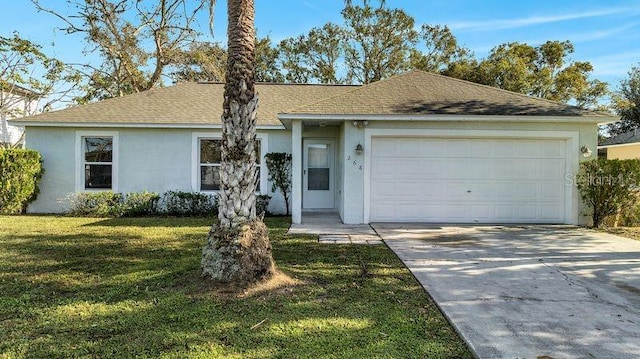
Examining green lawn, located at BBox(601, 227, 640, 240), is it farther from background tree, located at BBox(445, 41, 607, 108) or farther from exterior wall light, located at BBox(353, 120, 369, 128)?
background tree, located at BBox(445, 41, 607, 108)

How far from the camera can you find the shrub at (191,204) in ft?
38.7

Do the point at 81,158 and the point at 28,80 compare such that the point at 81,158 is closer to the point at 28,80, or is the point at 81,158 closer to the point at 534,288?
the point at 28,80

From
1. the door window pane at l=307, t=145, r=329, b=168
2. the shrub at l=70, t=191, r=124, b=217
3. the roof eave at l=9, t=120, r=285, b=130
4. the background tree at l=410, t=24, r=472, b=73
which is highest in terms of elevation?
the background tree at l=410, t=24, r=472, b=73

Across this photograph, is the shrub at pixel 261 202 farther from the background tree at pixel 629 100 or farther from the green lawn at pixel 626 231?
the background tree at pixel 629 100

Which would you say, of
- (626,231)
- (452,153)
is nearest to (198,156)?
(452,153)

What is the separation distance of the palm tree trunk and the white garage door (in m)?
5.82

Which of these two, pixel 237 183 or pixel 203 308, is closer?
pixel 203 308

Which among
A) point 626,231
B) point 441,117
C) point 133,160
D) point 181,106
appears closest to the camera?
point 626,231

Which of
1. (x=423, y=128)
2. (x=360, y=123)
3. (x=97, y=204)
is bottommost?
(x=97, y=204)

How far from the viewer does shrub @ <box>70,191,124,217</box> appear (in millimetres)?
11617

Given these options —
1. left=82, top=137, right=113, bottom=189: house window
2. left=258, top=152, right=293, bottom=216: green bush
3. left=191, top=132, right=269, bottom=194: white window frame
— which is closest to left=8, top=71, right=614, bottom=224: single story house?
Result: left=258, top=152, right=293, bottom=216: green bush

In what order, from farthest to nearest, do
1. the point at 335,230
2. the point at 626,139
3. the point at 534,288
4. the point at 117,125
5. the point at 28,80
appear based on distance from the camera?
the point at 626,139 → the point at 28,80 → the point at 117,125 → the point at 335,230 → the point at 534,288

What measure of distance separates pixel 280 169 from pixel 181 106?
14.7ft

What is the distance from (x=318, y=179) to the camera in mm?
12906
